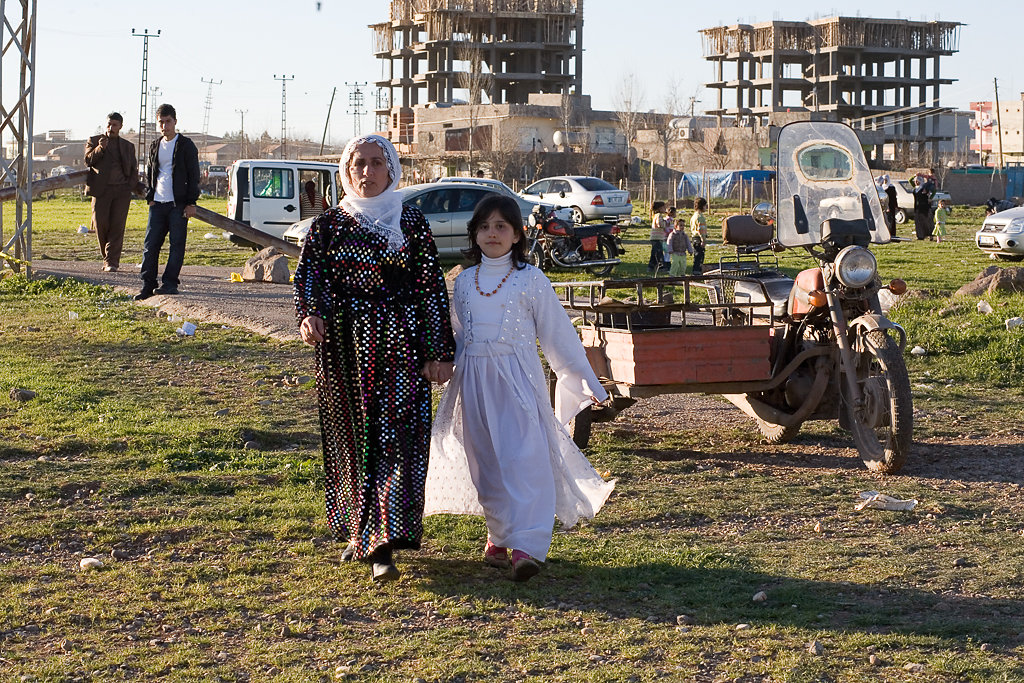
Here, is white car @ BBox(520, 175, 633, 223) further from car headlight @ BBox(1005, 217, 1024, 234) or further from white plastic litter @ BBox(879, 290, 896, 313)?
white plastic litter @ BBox(879, 290, 896, 313)

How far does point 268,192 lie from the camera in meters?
25.2

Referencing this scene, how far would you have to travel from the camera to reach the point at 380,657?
4031 mm

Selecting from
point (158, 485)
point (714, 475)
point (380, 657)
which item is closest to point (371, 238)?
point (380, 657)

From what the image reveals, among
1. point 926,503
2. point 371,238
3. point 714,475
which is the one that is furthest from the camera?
point 714,475

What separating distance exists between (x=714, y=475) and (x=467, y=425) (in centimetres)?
200

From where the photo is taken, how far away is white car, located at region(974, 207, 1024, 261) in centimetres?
2202

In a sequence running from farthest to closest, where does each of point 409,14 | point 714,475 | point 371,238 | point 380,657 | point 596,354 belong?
point 409,14
point 596,354
point 714,475
point 371,238
point 380,657

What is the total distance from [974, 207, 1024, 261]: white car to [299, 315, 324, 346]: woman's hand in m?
19.4

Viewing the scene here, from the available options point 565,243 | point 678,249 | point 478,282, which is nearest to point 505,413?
point 478,282

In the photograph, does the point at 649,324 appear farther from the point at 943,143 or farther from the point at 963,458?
the point at 943,143

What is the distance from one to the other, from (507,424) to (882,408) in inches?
88.9

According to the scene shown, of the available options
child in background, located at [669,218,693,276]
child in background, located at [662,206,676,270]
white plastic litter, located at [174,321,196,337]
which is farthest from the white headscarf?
child in background, located at [662,206,676,270]

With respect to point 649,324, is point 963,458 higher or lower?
lower

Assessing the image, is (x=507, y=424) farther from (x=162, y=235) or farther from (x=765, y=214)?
(x=162, y=235)
